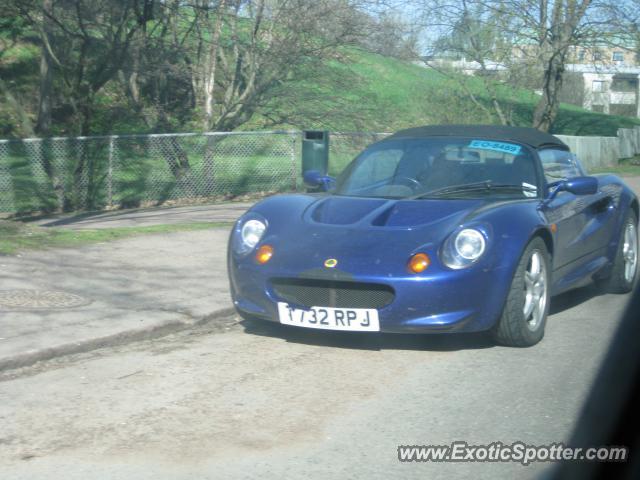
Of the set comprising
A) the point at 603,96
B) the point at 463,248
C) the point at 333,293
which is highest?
the point at 603,96

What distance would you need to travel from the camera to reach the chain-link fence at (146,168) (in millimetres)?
14555

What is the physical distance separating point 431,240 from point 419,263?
197 millimetres

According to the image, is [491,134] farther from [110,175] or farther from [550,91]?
[550,91]

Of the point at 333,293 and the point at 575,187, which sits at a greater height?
the point at 575,187

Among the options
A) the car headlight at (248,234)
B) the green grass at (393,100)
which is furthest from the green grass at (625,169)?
the car headlight at (248,234)

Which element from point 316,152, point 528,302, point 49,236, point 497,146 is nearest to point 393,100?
point 316,152

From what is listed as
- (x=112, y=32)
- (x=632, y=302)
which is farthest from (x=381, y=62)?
→ (x=632, y=302)

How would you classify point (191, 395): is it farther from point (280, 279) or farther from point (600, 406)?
point (600, 406)

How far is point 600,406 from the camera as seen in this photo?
486 cm

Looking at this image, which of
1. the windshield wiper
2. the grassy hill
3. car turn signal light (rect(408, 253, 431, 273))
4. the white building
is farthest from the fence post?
the white building

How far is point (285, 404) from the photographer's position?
487 cm

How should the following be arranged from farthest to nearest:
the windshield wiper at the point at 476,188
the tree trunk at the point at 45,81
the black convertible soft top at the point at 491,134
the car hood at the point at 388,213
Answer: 1. the tree trunk at the point at 45,81
2. the black convertible soft top at the point at 491,134
3. the windshield wiper at the point at 476,188
4. the car hood at the point at 388,213

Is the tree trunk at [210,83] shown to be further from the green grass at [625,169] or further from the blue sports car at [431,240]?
the green grass at [625,169]

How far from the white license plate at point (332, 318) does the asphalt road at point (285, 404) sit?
0.22m
